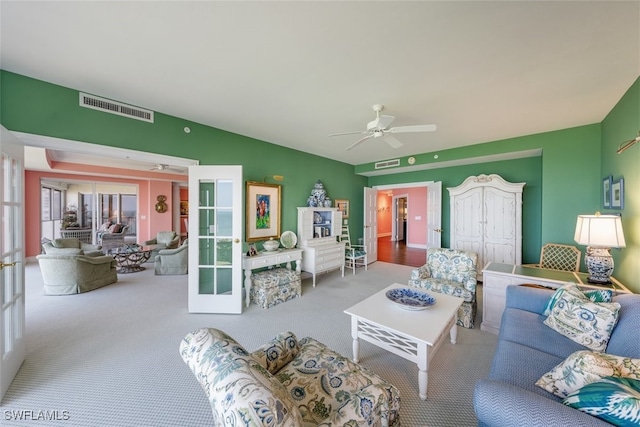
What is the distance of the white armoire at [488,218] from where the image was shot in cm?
402

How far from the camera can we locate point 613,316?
1.54m

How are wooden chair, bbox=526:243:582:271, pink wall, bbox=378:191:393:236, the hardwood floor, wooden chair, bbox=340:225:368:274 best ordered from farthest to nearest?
pink wall, bbox=378:191:393:236, the hardwood floor, wooden chair, bbox=340:225:368:274, wooden chair, bbox=526:243:582:271

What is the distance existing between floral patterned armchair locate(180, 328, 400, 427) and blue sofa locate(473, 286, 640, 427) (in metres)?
0.49

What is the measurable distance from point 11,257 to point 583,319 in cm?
445

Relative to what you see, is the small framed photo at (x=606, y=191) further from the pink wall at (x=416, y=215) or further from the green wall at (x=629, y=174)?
the pink wall at (x=416, y=215)

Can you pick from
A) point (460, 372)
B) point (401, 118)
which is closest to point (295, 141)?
point (401, 118)

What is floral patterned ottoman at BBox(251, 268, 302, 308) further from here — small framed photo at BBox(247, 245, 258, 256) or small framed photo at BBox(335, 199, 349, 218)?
small framed photo at BBox(335, 199, 349, 218)

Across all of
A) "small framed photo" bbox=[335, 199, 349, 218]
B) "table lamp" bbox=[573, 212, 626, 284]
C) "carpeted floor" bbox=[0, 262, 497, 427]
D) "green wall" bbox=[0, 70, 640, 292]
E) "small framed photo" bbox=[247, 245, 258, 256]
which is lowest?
"carpeted floor" bbox=[0, 262, 497, 427]

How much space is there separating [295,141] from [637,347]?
13.6 ft

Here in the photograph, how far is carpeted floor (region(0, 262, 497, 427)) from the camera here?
1609 millimetres

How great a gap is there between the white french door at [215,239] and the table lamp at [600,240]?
12.3 feet

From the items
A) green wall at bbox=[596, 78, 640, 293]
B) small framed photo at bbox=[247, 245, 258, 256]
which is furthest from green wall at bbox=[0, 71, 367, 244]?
green wall at bbox=[596, 78, 640, 293]

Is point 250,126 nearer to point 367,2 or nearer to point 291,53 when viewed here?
point 291,53

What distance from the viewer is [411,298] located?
7.59ft
